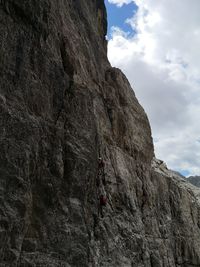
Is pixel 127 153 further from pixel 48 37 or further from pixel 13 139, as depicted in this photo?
pixel 13 139

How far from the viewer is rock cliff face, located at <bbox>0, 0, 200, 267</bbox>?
1648 centimetres

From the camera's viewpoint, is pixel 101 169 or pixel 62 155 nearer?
pixel 62 155

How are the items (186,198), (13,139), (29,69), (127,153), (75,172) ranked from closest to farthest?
(13,139) < (29,69) < (75,172) < (127,153) < (186,198)

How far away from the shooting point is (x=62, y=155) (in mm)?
19797

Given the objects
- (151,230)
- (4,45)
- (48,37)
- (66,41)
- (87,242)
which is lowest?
(87,242)

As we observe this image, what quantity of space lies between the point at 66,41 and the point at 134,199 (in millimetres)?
13115

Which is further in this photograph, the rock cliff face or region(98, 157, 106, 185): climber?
region(98, 157, 106, 185): climber

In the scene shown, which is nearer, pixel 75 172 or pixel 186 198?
pixel 75 172

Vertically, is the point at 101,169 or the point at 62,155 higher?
the point at 101,169

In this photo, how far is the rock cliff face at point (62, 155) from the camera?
54.1 ft

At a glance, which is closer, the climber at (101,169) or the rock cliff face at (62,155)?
the rock cliff face at (62,155)

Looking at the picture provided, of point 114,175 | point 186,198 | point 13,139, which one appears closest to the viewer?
point 13,139

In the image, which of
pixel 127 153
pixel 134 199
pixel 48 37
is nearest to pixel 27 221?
pixel 48 37

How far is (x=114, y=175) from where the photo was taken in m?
27.4
